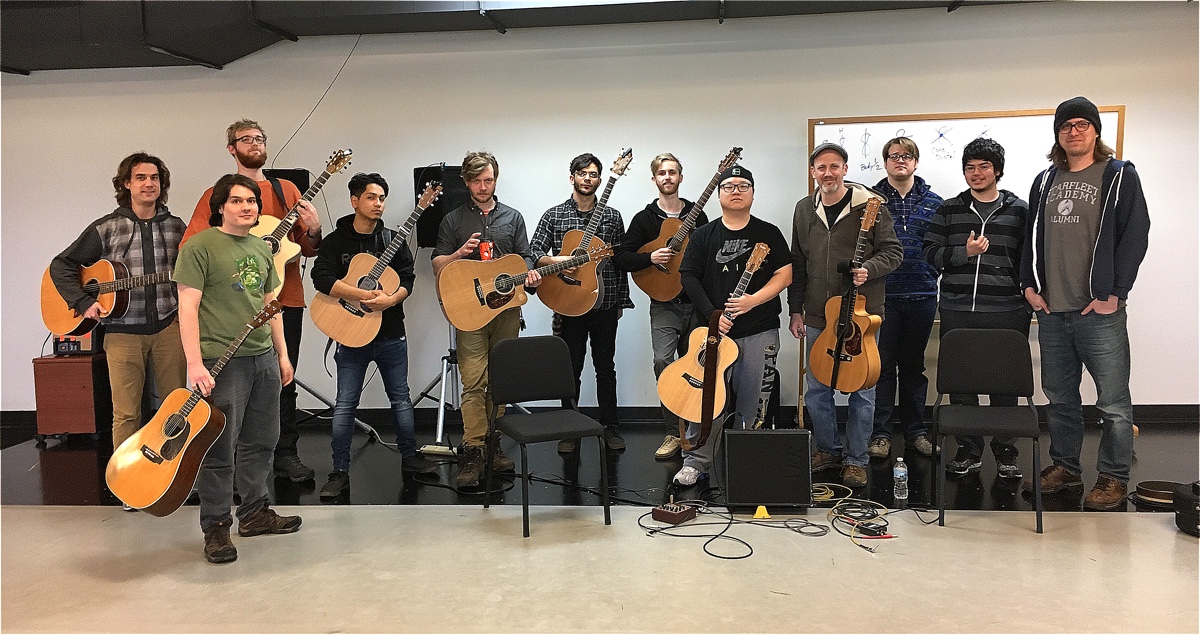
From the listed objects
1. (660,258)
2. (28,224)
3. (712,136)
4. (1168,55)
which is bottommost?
(660,258)

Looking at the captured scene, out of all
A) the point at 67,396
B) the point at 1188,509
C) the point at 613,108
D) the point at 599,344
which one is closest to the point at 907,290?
the point at 1188,509

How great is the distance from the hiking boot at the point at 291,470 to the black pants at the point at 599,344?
1.58 m

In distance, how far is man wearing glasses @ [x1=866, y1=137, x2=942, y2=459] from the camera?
4379mm

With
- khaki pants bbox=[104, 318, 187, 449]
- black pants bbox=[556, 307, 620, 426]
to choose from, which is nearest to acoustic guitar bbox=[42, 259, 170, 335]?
khaki pants bbox=[104, 318, 187, 449]

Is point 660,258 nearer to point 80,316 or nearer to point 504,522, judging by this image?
point 504,522

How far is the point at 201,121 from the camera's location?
18.3 feet

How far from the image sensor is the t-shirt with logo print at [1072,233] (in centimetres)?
360

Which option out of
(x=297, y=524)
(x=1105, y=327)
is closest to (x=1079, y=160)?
(x=1105, y=327)

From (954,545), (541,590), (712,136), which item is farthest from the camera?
(712,136)

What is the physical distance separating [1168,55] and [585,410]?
445 centimetres

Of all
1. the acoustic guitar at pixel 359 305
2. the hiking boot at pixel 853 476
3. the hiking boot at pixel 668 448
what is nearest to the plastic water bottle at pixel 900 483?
the hiking boot at pixel 853 476

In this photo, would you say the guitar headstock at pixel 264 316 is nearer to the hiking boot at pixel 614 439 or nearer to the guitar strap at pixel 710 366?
the guitar strap at pixel 710 366

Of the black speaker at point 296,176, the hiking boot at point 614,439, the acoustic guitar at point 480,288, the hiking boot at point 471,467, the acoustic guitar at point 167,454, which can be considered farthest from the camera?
the black speaker at point 296,176

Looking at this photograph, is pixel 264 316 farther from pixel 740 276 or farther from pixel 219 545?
pixel 740 276
